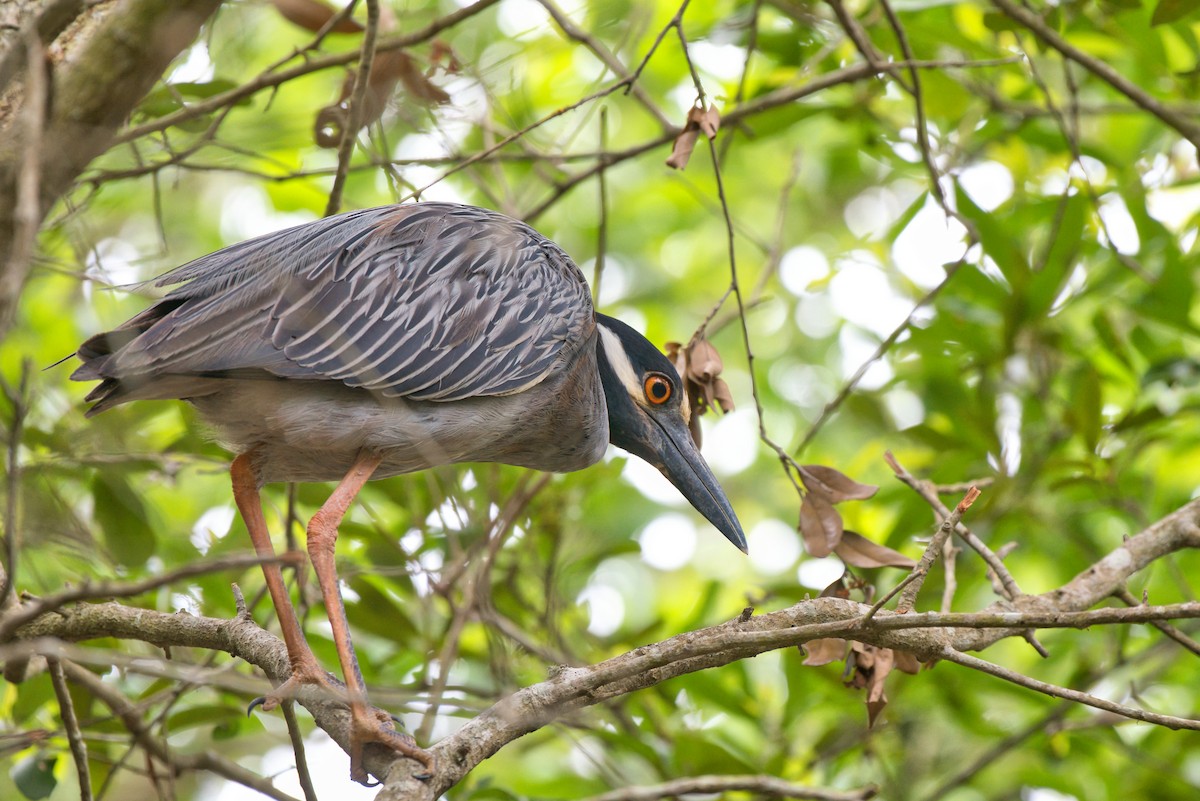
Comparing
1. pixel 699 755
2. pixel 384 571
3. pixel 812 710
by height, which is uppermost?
pixel 384 571

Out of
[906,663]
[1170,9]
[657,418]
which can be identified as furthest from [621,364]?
[1170,9]

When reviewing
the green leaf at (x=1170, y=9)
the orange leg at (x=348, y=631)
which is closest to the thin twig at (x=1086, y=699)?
the orange leg at (x=348, y=631)

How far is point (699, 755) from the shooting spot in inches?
162

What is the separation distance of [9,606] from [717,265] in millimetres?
7199

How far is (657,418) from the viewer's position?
4.34 m

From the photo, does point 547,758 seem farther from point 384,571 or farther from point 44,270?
point 44,270

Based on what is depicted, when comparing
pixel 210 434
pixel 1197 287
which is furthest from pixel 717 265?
pixel 210 434

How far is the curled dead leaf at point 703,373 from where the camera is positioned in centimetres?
379

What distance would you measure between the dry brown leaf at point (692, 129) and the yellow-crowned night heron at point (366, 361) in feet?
2.45

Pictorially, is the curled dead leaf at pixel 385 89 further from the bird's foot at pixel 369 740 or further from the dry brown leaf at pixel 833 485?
the bird's foot at pixel 369 740

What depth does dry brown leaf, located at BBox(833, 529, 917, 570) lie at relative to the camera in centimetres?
341

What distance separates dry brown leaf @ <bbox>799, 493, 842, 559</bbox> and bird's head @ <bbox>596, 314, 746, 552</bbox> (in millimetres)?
640

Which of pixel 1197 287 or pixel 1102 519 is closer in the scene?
pixel 1197 287

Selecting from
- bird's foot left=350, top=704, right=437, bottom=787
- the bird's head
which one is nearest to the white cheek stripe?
the bird's head
